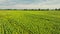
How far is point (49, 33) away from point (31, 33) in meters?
1.31

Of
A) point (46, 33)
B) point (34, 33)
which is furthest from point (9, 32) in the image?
point (46, 33)

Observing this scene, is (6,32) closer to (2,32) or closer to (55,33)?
(2,32)

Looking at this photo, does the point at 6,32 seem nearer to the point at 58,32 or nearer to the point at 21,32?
the point at 21,32

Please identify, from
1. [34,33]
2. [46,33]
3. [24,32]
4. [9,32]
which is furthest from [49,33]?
[9,32]

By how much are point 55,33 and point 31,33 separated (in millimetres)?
1783

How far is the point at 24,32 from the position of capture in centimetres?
1327

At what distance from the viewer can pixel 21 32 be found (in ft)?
43.1

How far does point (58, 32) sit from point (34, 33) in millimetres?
1899

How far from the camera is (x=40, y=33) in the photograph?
12.5 m

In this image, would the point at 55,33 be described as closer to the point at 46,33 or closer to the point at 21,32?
the point at 46,33

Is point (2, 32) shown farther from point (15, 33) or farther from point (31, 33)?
point (31, 33)

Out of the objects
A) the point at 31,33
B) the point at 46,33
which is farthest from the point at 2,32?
Answer: the point at 46,33

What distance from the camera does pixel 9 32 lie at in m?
13.1

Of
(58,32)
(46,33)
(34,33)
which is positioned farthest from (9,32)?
(58,32)
